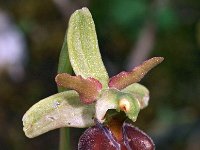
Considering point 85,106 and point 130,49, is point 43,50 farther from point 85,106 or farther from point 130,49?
point 85,106

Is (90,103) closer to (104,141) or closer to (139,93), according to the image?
(104,141)

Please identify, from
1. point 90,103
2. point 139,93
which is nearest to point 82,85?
point 90,103

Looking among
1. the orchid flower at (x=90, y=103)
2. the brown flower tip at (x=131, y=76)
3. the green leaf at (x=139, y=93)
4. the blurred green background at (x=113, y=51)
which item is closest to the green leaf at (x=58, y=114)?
the orchid flower at (x=90, y=103)

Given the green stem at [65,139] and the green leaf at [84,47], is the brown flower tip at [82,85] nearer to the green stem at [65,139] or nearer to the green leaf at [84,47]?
the green leaf at [84,47]

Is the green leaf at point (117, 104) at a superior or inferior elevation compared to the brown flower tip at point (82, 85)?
inferior

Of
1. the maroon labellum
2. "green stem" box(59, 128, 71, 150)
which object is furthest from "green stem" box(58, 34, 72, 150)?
the maroon labellum

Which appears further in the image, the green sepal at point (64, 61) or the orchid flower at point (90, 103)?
the green sepal at point (64, 61)

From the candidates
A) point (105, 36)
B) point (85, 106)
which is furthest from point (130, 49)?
point (85, 106)

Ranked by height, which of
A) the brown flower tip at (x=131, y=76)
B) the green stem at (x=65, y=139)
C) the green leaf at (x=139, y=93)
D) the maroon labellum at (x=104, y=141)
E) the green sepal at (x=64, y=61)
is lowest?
the maroon labellum at (x=104, y=141)
